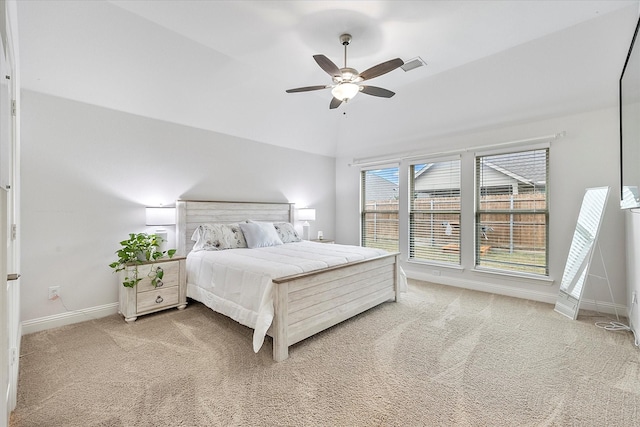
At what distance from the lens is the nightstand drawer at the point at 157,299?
3.16 m

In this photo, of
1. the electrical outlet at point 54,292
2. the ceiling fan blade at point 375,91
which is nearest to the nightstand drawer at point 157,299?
the electrical outlet at point 54,292

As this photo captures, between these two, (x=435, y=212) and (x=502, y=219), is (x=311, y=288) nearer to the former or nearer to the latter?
(x=435, y=212)

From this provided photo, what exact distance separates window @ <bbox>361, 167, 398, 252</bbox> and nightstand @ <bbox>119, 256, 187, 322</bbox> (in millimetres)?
3500

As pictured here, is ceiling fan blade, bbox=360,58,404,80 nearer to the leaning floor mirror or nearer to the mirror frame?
the mirror frame

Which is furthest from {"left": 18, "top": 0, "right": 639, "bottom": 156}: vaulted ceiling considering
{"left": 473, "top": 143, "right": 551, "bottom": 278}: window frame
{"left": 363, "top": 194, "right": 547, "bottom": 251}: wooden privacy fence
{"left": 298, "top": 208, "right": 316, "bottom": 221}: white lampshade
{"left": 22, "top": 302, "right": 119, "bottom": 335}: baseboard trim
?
{"left": 22, "top": 302, "right": 119, "bottom": 335}: baseboard trim

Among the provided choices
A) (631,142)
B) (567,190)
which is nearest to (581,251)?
(567,190)

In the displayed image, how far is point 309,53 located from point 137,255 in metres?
2.97

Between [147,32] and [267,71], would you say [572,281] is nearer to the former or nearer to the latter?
[267,71]

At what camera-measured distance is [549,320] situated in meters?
3.17

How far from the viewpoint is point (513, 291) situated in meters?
4.04

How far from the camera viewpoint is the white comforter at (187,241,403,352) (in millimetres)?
2463

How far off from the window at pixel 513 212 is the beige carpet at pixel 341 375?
1085 mm

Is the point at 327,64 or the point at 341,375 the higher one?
the point at 327,64

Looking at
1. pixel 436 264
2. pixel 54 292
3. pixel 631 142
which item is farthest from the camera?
pixel 436 264
